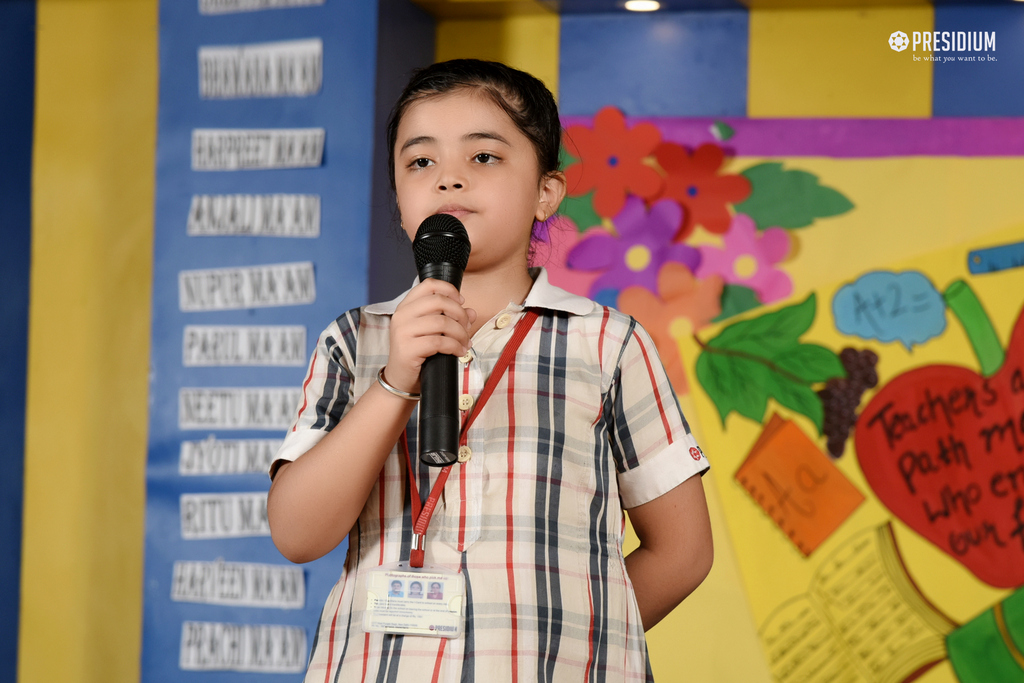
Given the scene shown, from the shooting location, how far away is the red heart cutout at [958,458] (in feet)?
6.98

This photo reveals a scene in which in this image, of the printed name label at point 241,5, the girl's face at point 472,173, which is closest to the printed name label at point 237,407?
the printed name label at point 241,5

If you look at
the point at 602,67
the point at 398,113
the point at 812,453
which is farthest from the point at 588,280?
the point at 398,113

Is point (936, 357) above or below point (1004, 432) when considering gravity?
above

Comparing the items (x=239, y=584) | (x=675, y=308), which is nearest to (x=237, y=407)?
(x=239, y=584)

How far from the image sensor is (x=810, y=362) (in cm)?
222

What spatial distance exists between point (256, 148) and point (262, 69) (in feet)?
0.59

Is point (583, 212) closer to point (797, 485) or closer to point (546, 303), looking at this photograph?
point (797, 485)

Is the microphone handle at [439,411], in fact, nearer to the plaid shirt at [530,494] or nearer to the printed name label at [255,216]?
the plaid shirt at [530,494]

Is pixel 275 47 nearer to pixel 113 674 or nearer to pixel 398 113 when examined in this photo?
pixel 398 113

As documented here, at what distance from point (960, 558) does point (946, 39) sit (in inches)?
47.1

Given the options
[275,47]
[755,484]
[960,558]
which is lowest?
[960,558]

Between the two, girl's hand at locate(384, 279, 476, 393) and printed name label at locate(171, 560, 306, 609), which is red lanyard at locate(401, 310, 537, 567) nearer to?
girl's hand at locate(384, 279, 476, 393)

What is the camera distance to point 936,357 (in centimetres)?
218

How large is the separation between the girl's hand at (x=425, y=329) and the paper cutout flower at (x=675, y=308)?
56.2 inches
